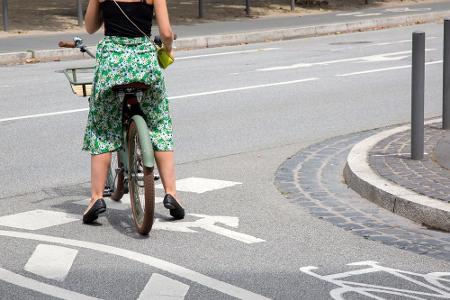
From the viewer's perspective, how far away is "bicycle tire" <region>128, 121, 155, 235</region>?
645cm

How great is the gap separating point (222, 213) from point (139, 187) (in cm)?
75

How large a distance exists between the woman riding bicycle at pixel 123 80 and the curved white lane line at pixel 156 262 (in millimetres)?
431

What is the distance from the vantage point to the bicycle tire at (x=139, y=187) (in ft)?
21.1

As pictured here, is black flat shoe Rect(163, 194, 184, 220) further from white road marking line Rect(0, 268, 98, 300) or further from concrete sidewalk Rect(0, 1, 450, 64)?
concrete sidewalk Rect(0, 1, 450, 64)

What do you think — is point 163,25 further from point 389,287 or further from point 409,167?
point 409,167

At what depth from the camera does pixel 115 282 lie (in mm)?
5559

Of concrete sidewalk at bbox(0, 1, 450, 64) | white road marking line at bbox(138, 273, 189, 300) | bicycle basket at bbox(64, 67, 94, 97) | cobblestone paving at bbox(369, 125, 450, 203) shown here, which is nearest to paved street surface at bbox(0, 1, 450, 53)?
concrete sidewalk at bbox(0, 1, 450, 64)

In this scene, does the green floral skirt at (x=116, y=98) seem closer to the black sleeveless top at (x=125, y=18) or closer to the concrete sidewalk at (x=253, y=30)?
the black sleeveless top at (x=125, y=18)

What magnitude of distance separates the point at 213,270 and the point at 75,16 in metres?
20.7

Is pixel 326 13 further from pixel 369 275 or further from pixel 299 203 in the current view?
pixel 369 275

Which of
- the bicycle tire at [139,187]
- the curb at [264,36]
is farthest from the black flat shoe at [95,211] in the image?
the curb at [264,36]

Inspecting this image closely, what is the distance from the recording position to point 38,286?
552cm

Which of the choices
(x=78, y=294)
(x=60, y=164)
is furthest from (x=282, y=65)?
(x=78, y=294)

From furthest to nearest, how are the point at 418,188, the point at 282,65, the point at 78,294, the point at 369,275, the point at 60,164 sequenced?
the point at 282,65, the point at 60,164, the point at 418,188, the point at 369,275, the point at 78,294
